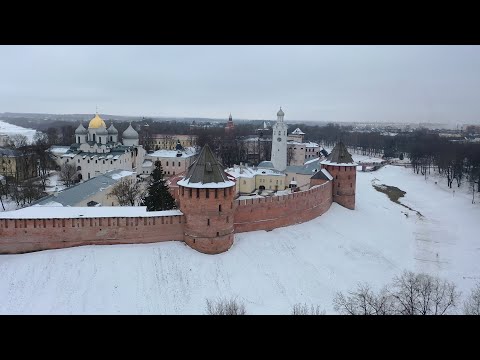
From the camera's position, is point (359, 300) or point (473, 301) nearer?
point (359, 300)

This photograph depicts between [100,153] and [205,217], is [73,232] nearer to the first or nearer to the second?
[205,217]

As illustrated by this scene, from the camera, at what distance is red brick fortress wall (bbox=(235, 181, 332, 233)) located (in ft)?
58.5

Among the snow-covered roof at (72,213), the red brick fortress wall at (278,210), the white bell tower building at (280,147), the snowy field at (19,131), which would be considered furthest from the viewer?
the snowy field at (19,131)

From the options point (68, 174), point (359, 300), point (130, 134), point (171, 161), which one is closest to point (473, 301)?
point (359, 300)

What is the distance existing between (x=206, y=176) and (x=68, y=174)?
67.6ft

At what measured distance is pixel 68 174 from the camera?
3212cm

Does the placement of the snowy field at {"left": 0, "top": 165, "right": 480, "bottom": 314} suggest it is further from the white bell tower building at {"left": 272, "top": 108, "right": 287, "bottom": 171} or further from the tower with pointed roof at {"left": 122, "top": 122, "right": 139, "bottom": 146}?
the tower with pointed roof at {"left": 122, "top": 122, "right": 139, "bottom": 146}

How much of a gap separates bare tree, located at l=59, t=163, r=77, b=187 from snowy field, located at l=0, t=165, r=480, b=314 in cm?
1915

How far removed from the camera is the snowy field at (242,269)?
12.6 metres

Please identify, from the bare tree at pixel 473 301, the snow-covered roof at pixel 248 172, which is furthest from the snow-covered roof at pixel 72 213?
the snow-covered roof at pixel 248 172

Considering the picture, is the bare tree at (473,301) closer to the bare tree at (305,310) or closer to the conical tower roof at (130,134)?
the bare tree at (305,310)

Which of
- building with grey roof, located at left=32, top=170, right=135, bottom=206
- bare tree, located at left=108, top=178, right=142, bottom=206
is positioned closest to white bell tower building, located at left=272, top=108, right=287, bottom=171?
building with grey roof, located at left=32, top=170, right=135, bottom=206

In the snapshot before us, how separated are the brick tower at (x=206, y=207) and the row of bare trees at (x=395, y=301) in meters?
3.20

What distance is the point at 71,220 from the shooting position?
14711 millimetres
